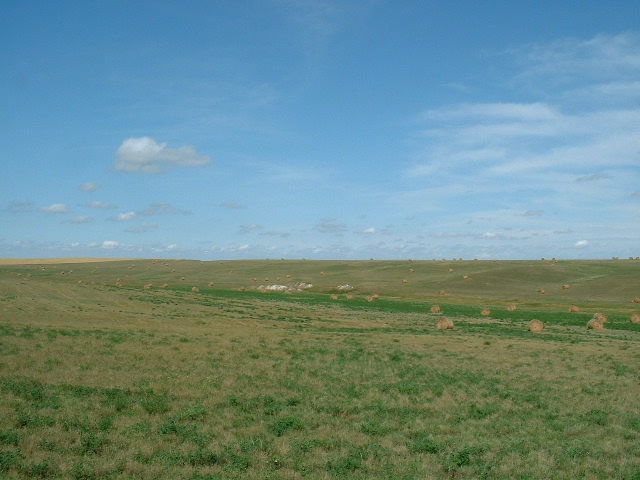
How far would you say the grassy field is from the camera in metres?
11.3

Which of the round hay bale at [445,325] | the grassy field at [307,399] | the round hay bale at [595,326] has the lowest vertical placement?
the round hay bale at [595,326]

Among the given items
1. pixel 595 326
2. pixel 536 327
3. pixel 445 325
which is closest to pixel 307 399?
pixel 445 325

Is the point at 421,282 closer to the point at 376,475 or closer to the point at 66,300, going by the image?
the point at 66,300

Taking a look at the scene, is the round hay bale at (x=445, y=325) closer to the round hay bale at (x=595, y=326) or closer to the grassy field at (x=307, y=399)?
the grassy field at (x=307, y=399)

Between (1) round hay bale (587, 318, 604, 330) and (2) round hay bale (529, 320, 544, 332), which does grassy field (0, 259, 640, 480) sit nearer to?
(2) round hay bale (529, 320, 544, 332)

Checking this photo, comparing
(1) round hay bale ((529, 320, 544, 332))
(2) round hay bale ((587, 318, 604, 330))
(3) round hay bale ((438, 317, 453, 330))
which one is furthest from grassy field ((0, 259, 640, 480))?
(2) round hay bale ((587, 318, 604, 330))

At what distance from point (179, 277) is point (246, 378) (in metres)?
103

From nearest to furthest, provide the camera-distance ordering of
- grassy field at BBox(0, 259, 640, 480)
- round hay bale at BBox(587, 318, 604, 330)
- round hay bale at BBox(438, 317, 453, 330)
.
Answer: grassy field at BBox(0, 259, 640, 480)
round hay bale at BBox(438, 317, 453, 330)
round hay bale at BBox(587, 318, 604, 330)

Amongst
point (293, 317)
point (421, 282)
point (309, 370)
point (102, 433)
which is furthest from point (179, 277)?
point (102, 433)

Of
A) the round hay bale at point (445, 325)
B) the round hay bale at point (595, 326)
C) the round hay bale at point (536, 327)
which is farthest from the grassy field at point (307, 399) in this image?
the round hay bale at point (595, 326)

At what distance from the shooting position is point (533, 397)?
18.4m

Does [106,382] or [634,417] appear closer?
[634,417]

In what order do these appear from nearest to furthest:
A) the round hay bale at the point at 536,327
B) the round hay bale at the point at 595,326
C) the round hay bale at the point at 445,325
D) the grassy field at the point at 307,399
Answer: the grassy field at the point at 307,399
the round hay bale at the point at 536,327
the round hay bale at the point at 445,325
the round hay bale at the point at 595,326

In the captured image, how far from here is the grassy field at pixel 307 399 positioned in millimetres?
11328
